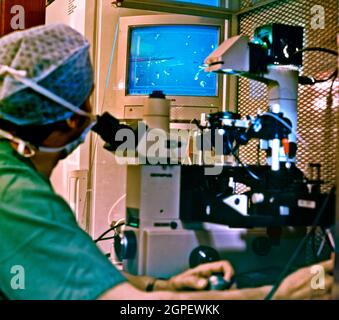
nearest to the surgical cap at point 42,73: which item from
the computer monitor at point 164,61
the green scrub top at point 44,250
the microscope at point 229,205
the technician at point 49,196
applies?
the technician at point 49,196

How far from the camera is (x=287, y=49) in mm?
1372

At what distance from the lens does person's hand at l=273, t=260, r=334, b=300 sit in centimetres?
102

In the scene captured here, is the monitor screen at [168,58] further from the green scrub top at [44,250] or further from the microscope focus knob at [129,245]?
the green scrub top at [44,250]

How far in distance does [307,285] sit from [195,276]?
9.0 inches

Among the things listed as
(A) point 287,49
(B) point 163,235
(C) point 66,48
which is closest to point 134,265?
(B) point 163,235

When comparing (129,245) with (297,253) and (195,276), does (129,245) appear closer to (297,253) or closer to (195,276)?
(195,276)

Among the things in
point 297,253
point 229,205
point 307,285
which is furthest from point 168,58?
point 307,285

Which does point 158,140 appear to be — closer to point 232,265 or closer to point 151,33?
point 232,265

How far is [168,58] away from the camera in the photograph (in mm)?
1754

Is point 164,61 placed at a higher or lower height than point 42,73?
higher

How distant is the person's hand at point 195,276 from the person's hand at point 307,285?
5.0 inches
